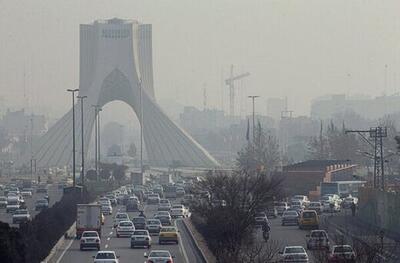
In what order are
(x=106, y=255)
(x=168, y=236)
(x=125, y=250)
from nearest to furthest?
(x=106, y=255)
(x=125, y=250)
(x=168, y=236)

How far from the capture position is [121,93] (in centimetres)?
11825

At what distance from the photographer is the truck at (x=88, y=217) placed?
40438mm

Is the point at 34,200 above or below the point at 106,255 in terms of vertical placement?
below

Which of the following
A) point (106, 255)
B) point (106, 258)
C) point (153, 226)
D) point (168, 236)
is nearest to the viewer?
point (106, 258)

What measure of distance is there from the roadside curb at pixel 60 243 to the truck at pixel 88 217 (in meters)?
0.56

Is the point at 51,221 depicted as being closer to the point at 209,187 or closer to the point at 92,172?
the point at 209,187

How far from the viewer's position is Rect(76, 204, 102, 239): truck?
40.4 metres

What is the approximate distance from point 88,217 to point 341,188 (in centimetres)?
2702

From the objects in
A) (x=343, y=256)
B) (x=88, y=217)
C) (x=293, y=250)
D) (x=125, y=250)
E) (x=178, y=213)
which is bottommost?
(x=125, y=250)

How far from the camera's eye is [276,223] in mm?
49000

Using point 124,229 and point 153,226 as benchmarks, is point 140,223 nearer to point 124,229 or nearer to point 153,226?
point 153,226

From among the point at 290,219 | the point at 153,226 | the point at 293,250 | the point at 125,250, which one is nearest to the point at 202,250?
the point at 125,250

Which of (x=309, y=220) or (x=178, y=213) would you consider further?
(x=178, y=213)

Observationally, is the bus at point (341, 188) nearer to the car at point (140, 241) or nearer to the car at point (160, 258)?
the car at point (140, 241)
